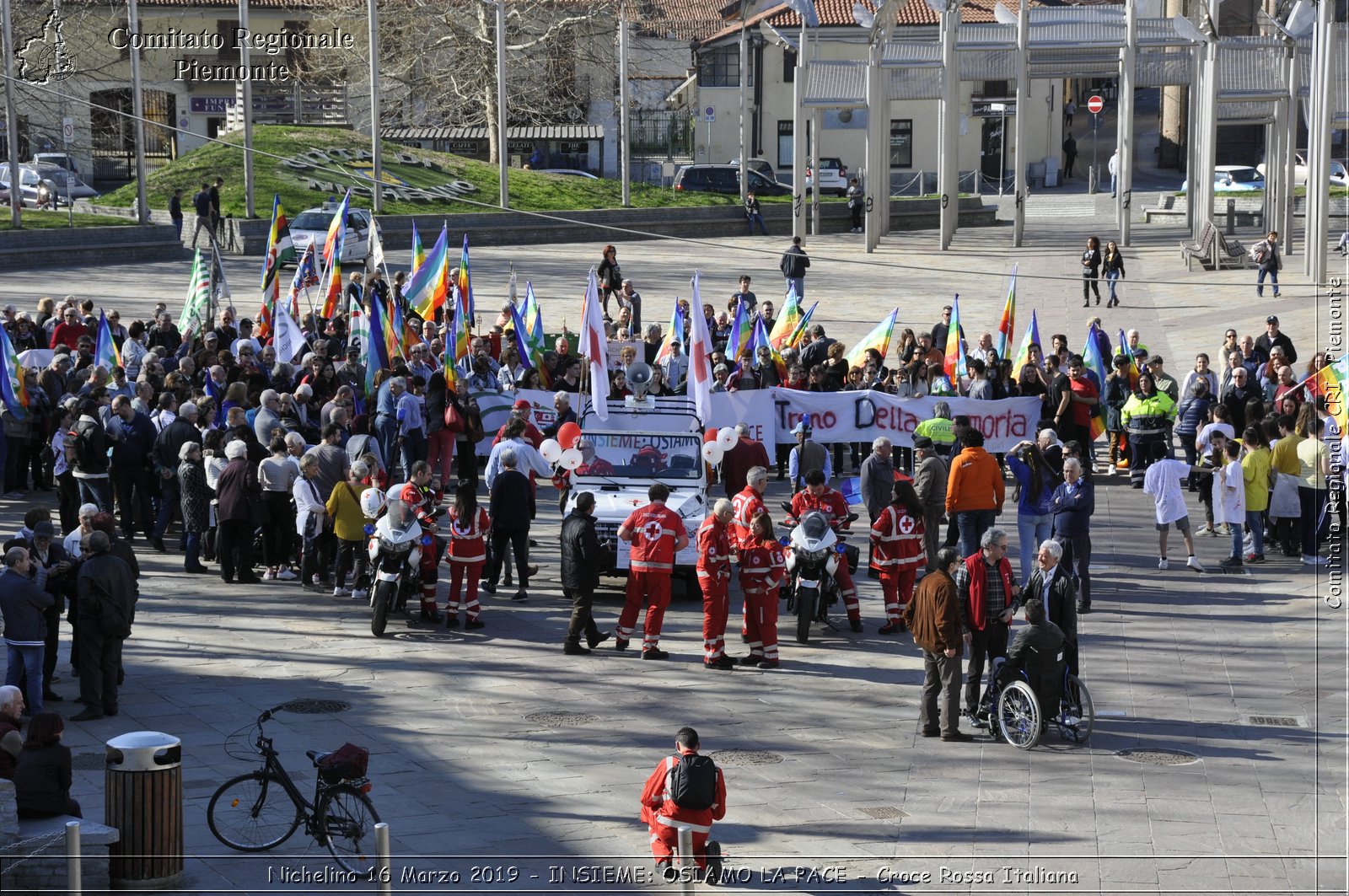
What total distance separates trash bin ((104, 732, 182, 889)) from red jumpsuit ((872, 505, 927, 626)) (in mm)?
7925

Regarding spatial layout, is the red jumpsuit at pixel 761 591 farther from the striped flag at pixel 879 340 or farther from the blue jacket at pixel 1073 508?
the striped flag at pixel 879 340

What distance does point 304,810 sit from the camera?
1064cm

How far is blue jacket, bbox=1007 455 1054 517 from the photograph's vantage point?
679 inches

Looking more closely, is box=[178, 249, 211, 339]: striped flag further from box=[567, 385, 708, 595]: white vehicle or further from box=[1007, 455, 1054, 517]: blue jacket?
box=[1007, 455, 1054, 517]: blue jacket

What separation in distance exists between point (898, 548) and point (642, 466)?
328cm

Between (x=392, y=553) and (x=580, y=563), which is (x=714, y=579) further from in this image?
(x=392, y=553)

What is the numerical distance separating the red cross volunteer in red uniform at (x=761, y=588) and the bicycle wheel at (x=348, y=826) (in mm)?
5494

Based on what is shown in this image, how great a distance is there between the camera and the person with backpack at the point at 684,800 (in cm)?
1012

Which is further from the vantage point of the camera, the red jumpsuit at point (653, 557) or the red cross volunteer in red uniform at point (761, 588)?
the red jumpsuit at point (653, 557)

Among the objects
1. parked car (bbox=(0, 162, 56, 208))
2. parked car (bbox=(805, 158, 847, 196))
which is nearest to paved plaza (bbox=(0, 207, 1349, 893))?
parked car (bbox=(0, 162, 56, 208))

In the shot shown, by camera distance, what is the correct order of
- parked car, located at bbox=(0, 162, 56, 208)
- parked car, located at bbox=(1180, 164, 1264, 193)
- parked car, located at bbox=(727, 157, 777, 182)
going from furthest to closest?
parked car, located at bbox=(727, 157, 777, 182), parked car, located at bbox=(1180, 164, 1264, 193), parked car, located at bbox=(0, 162, 56, 208)

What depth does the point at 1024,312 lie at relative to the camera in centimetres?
3547

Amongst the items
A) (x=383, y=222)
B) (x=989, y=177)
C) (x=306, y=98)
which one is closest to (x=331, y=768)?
(x=383, y=222)

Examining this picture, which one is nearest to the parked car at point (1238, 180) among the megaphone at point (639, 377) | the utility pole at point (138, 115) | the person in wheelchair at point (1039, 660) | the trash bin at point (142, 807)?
the utility pole at point (138, 115)
